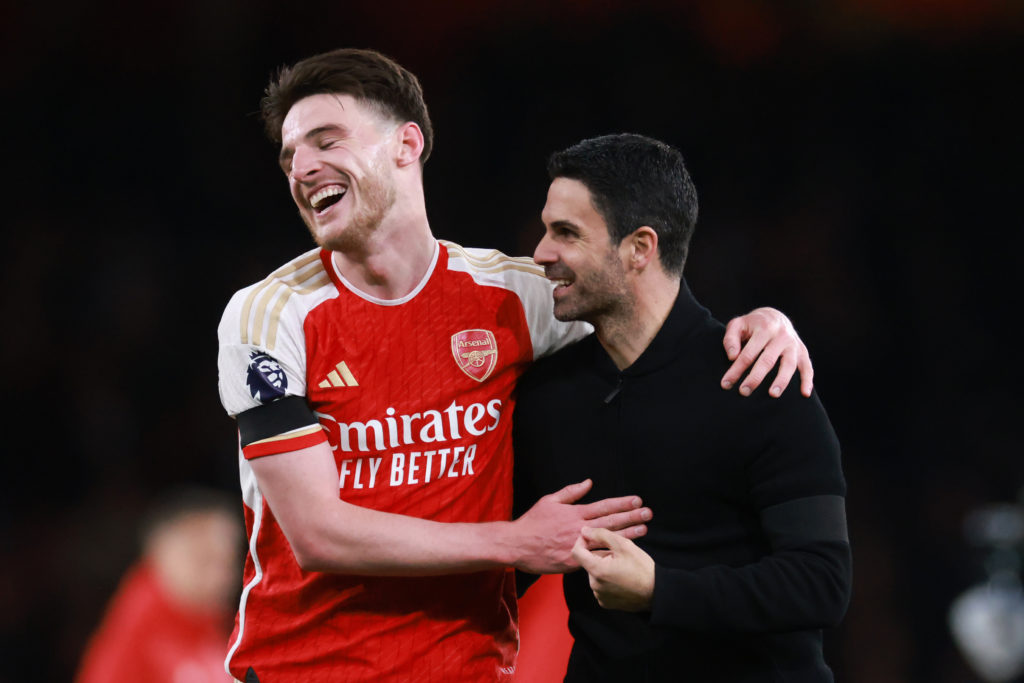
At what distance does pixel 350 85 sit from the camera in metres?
2.80

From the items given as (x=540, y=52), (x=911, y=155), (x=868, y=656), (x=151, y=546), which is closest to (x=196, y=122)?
(x=540, y=52)

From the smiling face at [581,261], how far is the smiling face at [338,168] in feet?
1.41

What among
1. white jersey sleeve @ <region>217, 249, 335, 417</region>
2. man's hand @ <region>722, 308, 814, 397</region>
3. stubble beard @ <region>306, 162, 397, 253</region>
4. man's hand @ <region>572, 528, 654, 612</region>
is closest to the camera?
man's hand @ <region>572, 528, 654, 612</region>

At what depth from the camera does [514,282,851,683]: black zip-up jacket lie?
2252 mm

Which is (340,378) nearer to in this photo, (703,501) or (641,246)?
(641,246)

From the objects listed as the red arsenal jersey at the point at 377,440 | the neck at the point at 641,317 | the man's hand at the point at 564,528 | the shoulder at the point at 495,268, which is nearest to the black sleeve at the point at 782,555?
the man's hand at the point at 564,528

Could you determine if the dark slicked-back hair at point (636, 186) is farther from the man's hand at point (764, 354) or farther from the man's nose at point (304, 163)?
the man's nose at point (304, 163)

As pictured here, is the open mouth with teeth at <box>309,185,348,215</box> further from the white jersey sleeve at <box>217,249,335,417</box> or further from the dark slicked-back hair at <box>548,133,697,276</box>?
the dark slicked-back hair at <box>548,133,697,276</box>

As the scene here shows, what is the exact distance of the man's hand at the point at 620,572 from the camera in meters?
2.24

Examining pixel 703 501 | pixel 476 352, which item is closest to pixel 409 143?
pixel 476 352

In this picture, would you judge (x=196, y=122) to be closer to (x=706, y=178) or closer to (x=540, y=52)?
(x=540, y=52)

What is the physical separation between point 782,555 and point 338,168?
4.40 feet

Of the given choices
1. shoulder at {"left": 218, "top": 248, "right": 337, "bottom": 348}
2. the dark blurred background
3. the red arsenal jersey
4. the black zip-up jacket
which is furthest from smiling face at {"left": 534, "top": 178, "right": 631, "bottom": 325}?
the dark blurred background

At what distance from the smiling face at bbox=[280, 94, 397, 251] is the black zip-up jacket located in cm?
62
